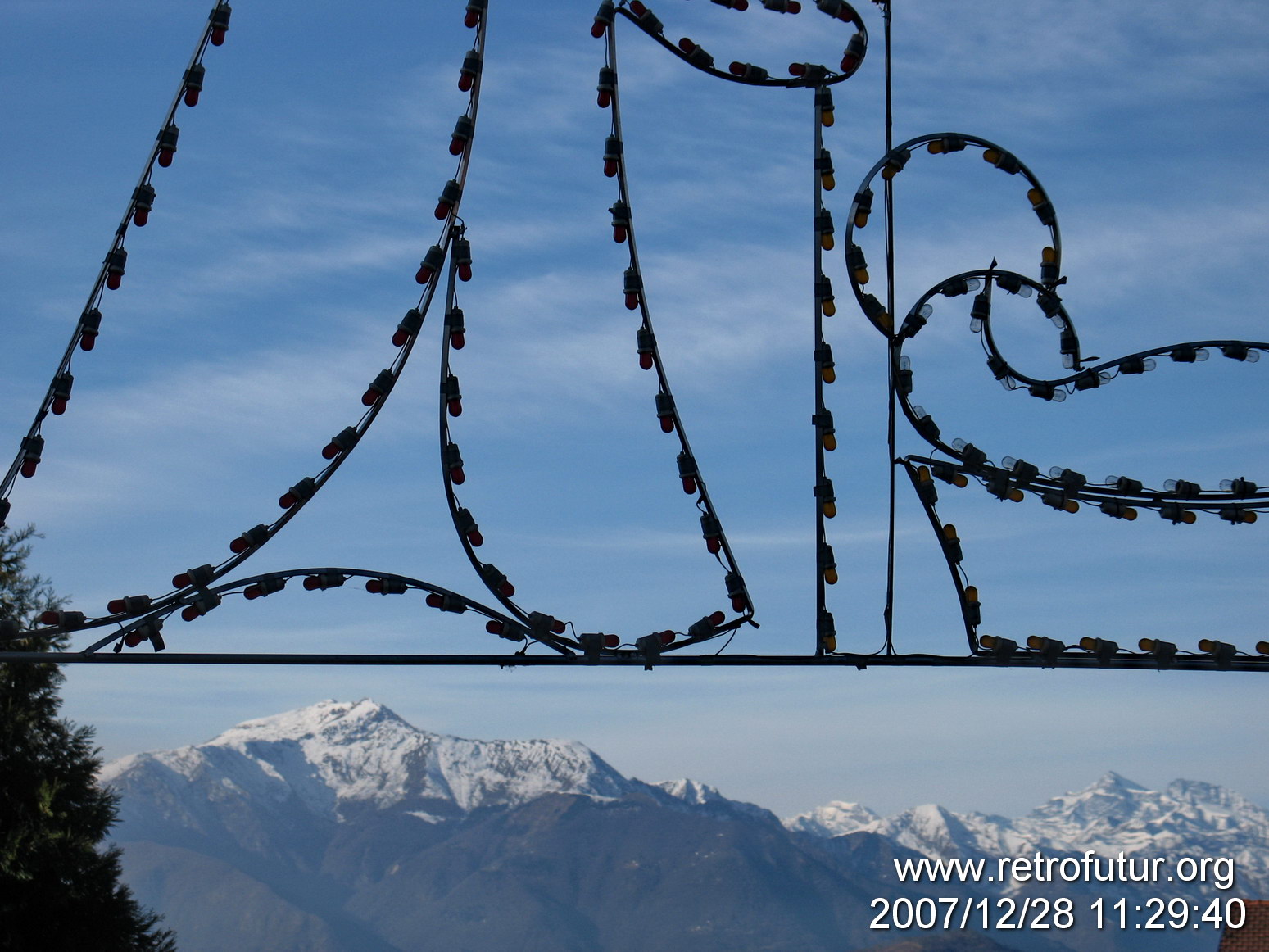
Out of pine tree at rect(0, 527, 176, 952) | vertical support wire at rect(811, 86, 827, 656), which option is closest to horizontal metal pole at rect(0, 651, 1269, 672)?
vertical support wire at rect(811, 86, 827, 656)

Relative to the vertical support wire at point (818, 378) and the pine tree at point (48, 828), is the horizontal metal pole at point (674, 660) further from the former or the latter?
the pine tree at point (48, 828)

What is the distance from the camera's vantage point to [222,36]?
13.8 m

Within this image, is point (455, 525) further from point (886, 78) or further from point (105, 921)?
point (105, 921)

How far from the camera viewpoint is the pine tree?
2647cm

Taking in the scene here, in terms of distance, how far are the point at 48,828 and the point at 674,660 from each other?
18359mm

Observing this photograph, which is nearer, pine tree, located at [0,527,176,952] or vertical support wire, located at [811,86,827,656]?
vertical support wire, located at [811,86,827,656]

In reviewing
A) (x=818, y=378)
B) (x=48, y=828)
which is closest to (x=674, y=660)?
(x=818, y=378)

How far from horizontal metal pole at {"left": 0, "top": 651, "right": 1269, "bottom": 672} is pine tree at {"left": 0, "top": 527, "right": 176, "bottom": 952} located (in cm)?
1422

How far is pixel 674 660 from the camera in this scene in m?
12.8

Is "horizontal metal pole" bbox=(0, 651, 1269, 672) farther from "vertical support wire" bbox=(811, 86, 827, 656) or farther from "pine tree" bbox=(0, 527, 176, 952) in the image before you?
"pine tree" bbox=(0, 527, 176, 952)

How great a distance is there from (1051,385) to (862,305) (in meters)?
1.90

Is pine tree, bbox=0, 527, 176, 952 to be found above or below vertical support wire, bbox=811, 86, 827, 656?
below

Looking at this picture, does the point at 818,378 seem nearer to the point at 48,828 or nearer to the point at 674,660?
the point at 674,660

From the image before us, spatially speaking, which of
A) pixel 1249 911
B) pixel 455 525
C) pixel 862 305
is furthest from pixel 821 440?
pixel 1249 911
